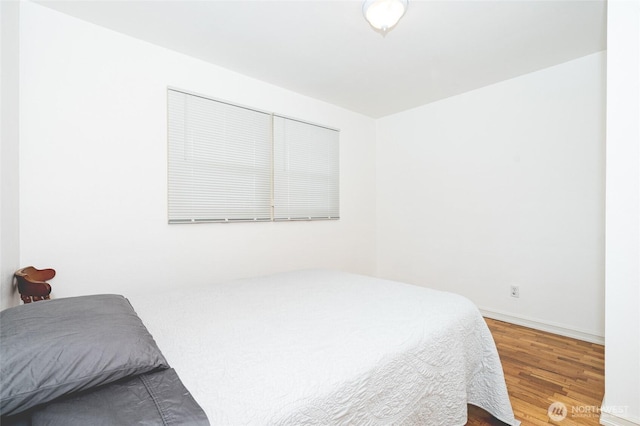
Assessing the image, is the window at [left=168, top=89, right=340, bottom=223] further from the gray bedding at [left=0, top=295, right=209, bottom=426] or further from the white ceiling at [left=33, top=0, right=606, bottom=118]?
the gray bedding at [left=0, top=295, right=209, bottom=426]

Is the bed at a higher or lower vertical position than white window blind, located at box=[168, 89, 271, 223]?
lower

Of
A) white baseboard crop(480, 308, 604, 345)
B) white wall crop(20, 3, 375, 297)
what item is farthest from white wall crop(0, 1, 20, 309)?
white baseboard crop(480, 308, 604, 345)

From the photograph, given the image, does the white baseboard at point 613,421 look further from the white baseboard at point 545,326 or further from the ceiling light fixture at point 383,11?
the ceiling light fixture at point 383,11

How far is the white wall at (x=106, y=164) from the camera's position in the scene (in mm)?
1986

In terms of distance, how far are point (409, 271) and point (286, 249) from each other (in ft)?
5.79

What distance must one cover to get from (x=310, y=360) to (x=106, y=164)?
215cm

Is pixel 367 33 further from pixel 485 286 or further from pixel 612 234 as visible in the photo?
pixel 485 286

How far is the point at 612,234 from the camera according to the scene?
1647 millimetres

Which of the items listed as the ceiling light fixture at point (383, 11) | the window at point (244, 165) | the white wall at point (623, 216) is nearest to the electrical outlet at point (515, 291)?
the white wall at point (623, 216)

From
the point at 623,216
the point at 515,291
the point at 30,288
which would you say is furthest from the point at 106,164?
the point at 515,291

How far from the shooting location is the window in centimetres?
261

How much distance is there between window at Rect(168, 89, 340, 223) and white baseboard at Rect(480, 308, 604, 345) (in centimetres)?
213

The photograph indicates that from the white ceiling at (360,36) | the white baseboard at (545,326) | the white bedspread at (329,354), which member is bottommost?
the white baseboard at (545,326)

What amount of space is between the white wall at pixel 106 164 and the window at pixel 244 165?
119mm
